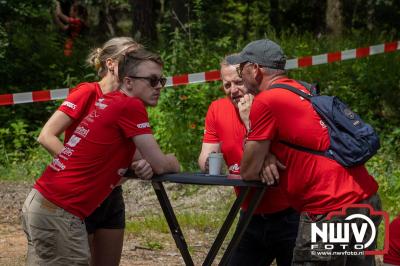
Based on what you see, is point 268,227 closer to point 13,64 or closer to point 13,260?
point 13,260

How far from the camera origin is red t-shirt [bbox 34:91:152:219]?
4688mm

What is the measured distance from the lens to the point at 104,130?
4.70 m

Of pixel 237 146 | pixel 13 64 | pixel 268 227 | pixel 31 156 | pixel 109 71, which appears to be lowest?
pixel 31 156

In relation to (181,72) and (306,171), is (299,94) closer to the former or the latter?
(306,171)

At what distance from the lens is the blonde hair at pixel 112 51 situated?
5.43 metres

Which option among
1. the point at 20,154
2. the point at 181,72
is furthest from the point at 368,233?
the point at 20,154

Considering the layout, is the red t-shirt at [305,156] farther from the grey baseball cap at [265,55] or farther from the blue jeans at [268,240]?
the blue jeans at [268,240]

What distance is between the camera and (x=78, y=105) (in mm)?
5527

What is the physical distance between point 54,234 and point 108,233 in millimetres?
943

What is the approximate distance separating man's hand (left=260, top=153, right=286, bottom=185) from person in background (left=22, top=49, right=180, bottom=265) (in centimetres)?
63

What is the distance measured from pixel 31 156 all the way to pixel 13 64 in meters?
2.17

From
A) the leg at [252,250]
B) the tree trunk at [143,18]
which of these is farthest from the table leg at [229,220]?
the tree trunk at [143,18]

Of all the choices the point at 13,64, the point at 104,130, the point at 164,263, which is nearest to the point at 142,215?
the point at 164,263
